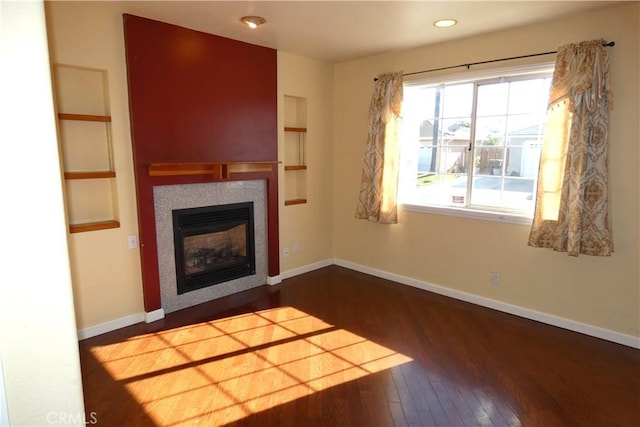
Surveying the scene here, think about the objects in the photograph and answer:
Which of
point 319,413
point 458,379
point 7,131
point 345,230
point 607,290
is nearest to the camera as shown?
point 7,131

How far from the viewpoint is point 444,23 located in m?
3.13

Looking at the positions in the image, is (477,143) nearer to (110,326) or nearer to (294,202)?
(294,202)

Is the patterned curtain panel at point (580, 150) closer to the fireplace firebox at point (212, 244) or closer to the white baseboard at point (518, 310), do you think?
the white baseboard at point (518, 310)

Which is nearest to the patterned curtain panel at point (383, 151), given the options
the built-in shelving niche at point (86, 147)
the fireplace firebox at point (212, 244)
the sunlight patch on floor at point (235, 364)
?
the fireplace firebox at point (212, 244)

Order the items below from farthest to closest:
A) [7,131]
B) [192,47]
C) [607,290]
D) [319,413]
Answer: [192,47]
[607,290]
[319,413]
[7,131]

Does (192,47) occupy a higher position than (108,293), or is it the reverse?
(192,47)

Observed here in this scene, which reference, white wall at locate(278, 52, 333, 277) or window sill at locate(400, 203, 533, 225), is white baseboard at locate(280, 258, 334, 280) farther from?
window sill at locate(400, 203, 533, 225)

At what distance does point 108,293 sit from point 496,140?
3.76 m

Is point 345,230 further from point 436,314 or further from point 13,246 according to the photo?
point 13,246

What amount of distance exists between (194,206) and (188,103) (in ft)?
3.13

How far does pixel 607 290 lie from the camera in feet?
9.93

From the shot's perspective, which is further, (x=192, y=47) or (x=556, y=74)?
(x=192, y=47)

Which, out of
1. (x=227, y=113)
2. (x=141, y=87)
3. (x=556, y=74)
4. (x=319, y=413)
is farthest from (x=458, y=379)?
(x=141, y=87)

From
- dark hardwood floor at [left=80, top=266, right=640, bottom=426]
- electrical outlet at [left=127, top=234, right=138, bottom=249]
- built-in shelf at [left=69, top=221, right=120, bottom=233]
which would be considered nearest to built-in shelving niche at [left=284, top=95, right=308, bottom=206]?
dark hardwood floor at [left=80, top=266, right=640, bottom=426]
